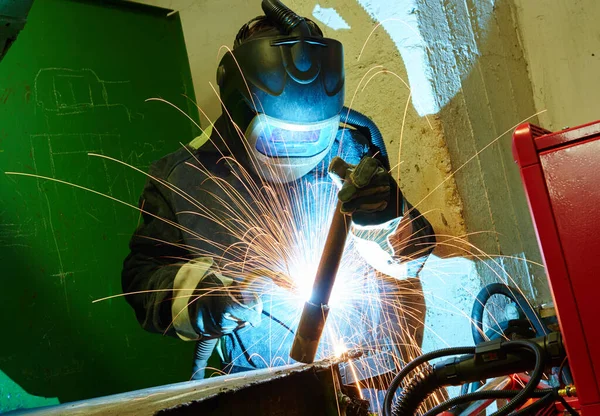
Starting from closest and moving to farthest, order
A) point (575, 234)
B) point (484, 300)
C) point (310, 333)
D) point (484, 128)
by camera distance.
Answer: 1. point (575, 234)
2. point (310, 333)
3. point (484, 300)
4. point (484, 128)

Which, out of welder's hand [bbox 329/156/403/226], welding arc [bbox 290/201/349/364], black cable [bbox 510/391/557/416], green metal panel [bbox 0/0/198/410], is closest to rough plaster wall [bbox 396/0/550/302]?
welder's hand [bbox 329/156/403/226]

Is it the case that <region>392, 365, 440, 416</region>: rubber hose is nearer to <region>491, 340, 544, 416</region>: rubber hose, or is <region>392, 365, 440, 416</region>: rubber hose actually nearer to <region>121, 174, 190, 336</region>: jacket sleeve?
<region>491, 340, 544, 416</region>: rubber hose

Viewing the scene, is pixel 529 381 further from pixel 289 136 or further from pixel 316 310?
pixel 289 136

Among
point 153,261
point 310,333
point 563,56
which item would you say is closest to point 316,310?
point 310,333

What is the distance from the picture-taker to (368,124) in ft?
7.68

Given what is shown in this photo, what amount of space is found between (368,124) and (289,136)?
35cm

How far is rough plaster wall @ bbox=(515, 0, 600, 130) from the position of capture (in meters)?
2.68

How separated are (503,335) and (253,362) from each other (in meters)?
1.01

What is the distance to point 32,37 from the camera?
126 inches

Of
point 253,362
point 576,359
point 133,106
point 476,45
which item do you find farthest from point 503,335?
point 133,106

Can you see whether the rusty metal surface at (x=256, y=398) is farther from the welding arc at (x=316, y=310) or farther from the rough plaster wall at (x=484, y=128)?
the rough plaster wall at (x=484, y=128)

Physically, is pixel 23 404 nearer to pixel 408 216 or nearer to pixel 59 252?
pixel 59 252

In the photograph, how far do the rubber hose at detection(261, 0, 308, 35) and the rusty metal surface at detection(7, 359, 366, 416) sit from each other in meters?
1.22

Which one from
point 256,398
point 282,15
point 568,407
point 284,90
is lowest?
point 568,407
